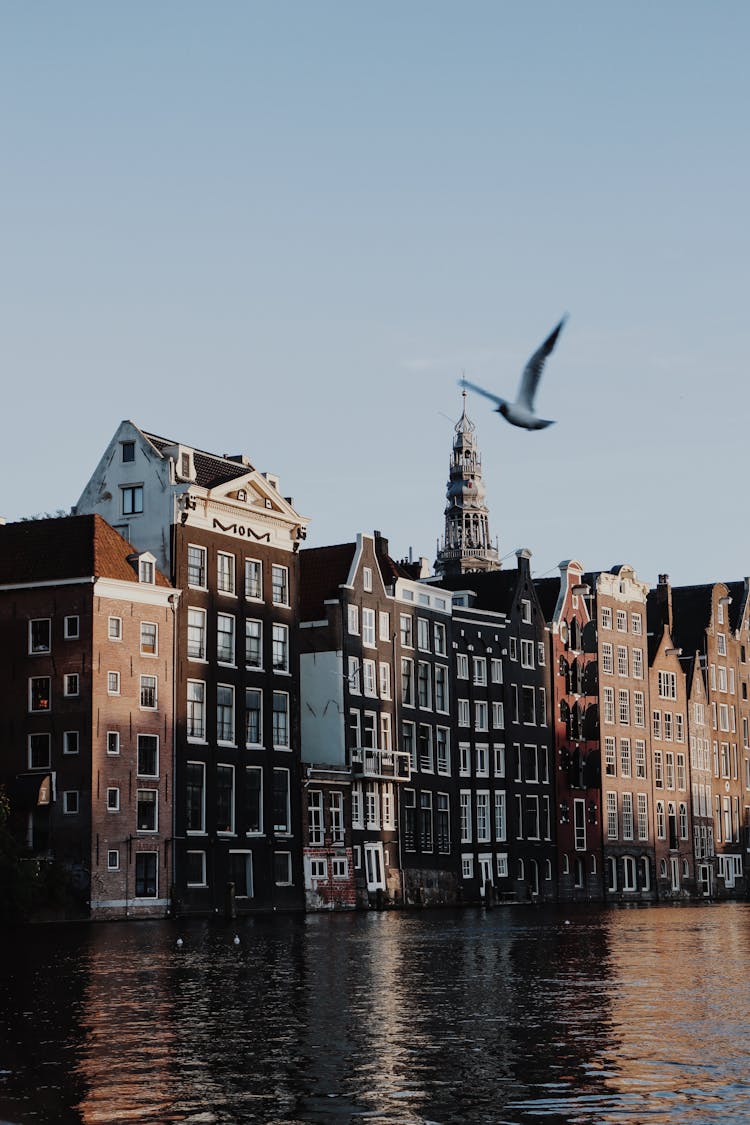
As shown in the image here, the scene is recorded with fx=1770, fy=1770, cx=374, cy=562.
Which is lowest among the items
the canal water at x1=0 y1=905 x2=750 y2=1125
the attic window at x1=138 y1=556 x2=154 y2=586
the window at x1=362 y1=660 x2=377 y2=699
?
the canal water at x1=0 y1=905 x2=750 y2=1125

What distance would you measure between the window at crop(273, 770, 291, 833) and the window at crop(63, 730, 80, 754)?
16615 mm

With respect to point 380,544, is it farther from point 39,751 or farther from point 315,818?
point 39,751

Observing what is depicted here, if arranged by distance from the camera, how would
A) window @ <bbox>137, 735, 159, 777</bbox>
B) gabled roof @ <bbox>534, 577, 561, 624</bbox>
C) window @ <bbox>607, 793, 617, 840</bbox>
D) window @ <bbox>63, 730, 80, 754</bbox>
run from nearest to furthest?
window @ <bbox>63, 730, 80, 754</bbox> < window @ <bbox>137, 735, 159, 777</bbox> < gabled roof @ <bbox>534, 577, 561, 624</bbox> < window @ <bbox>607, 793, 617, 840</bbox>

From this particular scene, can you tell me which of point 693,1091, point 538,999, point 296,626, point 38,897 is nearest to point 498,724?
point 296,626

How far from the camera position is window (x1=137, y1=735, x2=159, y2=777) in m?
85.9

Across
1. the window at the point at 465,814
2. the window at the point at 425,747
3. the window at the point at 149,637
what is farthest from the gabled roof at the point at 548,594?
the window at the point at 149,637

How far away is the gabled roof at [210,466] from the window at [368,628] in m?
13.3

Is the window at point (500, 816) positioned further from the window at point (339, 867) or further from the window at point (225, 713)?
the window at point (225, 713)

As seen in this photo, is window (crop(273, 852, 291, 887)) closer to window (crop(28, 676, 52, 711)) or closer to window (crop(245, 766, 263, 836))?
window (crop(245, 766, 263, 836))

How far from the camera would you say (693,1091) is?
22.4 meters

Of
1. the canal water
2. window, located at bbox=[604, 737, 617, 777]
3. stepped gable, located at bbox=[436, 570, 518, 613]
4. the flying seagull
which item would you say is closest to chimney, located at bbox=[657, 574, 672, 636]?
window, located at bbox=[604, 737, 617, 777]

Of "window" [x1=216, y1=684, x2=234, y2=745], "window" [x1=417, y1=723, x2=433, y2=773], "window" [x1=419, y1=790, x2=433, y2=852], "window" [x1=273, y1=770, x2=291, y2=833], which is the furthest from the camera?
"window" [x1=417, y1=723, x2=433, y2=773]

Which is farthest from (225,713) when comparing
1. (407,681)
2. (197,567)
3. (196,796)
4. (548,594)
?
(548,594)

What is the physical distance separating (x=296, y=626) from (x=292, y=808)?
1035 centimetres
